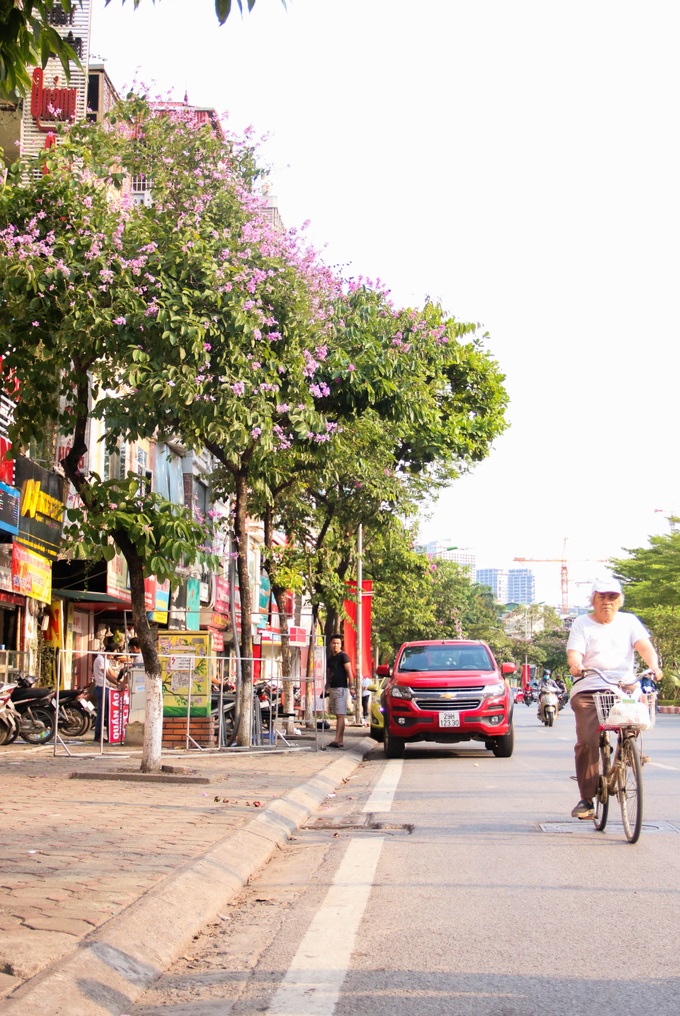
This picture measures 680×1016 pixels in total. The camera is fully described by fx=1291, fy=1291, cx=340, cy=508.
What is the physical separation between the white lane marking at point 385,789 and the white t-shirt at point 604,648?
3.01m

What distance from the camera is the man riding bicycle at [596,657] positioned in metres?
9.33

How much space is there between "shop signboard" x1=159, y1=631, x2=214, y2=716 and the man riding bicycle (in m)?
9.71

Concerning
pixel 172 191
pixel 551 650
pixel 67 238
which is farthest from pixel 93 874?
pixel 551 650

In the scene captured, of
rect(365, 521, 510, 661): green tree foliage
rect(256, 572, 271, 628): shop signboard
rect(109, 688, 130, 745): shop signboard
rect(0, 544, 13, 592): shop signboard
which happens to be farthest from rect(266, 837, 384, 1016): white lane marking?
rect(256, 572, 271, 628): shop signboard

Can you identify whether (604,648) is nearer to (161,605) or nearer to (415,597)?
(161,605)

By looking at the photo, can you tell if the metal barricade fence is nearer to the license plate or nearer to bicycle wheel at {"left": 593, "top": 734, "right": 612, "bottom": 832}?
the license plate

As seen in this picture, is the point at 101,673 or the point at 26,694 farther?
the point at 26,694

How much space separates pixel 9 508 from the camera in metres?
21.0

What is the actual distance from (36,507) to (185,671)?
718 centimetres

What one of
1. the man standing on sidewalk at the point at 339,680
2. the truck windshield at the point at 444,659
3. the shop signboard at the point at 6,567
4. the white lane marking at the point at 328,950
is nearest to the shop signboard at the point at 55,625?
the shop signboard at the point at 6,567

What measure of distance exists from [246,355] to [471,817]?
6.61 metres

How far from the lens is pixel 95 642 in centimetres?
3391

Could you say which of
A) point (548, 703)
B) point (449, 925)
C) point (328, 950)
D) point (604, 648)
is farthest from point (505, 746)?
point (548, 703)

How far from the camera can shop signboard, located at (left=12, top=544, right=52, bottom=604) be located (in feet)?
75.0
